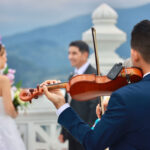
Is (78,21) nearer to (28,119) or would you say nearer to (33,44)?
(33,44)

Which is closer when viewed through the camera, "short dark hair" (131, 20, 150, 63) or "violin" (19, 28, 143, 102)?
"short dark hair" (131, 20, 150, 63)

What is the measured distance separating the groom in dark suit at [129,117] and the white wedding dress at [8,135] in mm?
2231

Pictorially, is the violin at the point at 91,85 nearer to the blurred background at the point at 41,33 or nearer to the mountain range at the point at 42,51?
the blurred background at the point at 41,33

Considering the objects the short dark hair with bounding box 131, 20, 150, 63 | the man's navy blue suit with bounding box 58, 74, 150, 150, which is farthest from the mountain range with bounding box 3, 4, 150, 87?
the man's navy blue suit with bounding box 58, 74, 150, 150

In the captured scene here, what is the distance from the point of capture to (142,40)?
4.92 feet

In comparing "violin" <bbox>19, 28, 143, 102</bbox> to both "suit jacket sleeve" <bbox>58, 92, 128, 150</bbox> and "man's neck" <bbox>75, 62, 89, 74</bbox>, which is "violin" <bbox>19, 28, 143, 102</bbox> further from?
"man's neck" <bbox>75, 62, 89, 74</bbox>

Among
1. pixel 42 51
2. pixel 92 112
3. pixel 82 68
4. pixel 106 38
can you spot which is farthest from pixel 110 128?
pixel 42 51

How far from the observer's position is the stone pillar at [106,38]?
4293 mm

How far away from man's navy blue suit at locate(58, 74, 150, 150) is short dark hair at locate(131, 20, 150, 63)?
4.7 inches

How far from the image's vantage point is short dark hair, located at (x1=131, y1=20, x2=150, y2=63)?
1.50 meters

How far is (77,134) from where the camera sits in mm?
1531

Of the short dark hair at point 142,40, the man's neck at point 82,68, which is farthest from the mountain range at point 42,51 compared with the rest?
the short dark hair at point 142,40

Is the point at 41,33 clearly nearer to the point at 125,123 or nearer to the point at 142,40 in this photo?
the point at 142,40

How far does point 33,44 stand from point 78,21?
3.19 feet
